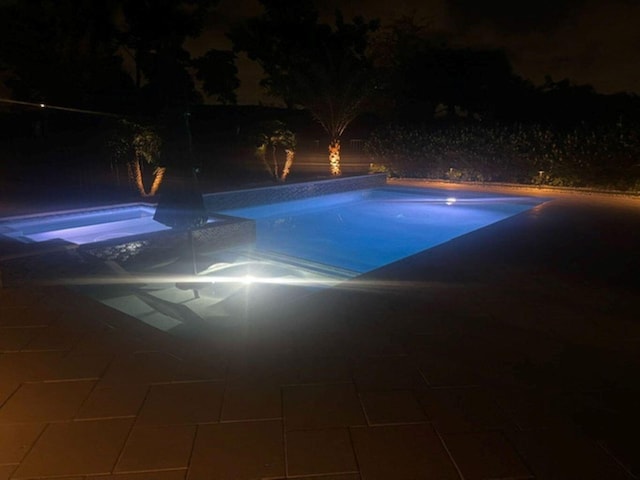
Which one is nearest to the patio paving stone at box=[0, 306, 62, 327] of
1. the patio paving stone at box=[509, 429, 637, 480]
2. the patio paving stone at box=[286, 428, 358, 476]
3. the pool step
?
the patio paving stone at box=[286, 428, 358, 476]

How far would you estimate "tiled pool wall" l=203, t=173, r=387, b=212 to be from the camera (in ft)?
32.9

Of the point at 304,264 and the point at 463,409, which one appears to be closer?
the point at 463,409

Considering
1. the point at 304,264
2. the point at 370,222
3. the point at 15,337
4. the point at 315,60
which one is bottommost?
the point at 370,222

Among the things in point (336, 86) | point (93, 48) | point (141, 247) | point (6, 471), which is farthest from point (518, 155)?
point (93, 48)

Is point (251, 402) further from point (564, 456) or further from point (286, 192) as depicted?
point (286, 192)

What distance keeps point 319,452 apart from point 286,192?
9.92m

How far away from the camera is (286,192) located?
1167 centimetres

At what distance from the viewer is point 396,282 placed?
4242 millimetres

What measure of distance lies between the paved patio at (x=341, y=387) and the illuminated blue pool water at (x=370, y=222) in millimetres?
3448

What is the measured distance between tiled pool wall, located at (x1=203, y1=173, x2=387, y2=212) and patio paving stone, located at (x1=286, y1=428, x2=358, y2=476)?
7797mm

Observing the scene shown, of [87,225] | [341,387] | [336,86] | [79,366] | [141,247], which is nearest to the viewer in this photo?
[341,387]

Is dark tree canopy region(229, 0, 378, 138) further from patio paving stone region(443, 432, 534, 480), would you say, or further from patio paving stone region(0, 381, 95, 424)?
patio paving stone region(443, 432, 534, 480)

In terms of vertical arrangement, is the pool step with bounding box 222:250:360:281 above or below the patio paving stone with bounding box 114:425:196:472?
below

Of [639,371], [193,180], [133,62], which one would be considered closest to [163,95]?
[193,180]
